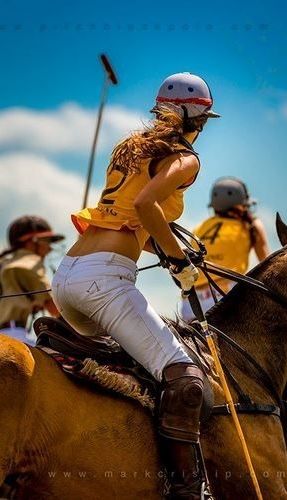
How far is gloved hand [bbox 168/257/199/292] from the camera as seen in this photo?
23.2 ft

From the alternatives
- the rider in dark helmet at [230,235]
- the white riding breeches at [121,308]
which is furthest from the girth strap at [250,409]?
the rider in dark helmet at [230,235]

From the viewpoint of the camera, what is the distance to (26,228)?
14.4m

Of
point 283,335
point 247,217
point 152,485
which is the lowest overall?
point 152,485

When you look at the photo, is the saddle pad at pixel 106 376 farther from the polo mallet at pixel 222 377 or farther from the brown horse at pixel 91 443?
the polo mallet at pixel 222 377

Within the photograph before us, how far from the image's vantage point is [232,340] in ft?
25.7

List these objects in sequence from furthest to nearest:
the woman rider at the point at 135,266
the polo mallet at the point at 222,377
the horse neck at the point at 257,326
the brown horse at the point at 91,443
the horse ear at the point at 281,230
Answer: the horse ear at the point at 281,230 < the horse neck at the point at 257,326 < the polo mallet at the point at 222,377 < the woman rider at the point at 135,266 < the brown horse at the point at 91,443

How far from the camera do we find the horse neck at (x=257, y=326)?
7980 mm

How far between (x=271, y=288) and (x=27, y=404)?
2408 millimetres

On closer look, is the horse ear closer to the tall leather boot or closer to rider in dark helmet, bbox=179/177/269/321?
the tall leather boot

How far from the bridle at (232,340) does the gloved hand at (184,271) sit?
5.4 inches

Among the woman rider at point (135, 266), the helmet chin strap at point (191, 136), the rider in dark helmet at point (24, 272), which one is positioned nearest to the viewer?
the woman rider at point (135, 266)

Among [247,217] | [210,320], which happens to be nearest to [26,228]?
[247,217]

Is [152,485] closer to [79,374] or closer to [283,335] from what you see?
[79,374]

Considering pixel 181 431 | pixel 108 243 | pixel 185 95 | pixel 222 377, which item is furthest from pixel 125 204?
pixel 181 431
